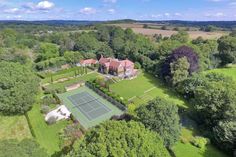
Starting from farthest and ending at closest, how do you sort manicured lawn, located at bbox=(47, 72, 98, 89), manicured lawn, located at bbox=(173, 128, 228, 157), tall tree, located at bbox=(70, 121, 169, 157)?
manicured lawn, located at bbox=(47, 72, 98, 89), manicured lawn, located at bbox=(173, 128, 228, 157), tall tree, located at bbox=(70, 121, 169, 157)

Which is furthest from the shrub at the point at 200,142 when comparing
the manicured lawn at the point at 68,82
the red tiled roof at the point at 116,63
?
the red tiled roof at the point at 116,63

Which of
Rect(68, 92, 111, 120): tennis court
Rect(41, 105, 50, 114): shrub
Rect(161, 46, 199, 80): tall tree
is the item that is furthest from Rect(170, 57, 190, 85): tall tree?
Rect(41, 105, 50, 114): shrub

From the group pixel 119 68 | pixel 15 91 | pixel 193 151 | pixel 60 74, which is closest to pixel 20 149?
pixel 193 151

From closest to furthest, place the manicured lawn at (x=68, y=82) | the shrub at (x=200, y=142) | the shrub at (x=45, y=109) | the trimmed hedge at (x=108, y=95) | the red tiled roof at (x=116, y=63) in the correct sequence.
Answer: the shrub at (x=200, y=142) < the shrub at (x=45, y=109) < the trimmed hedge at (x=108, y=95) < the manicured lawn at (x=68, y=82) < the red tiled roof at (x=116, y=63)

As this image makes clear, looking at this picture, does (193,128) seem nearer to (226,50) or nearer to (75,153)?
(75,153)

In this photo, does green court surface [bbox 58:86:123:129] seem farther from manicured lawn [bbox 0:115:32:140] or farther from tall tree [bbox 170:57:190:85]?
tall tree [bbox 170:57:190:85]

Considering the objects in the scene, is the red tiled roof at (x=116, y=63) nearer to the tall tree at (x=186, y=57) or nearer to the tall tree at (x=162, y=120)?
the tall tree at (x=186, y=57)
